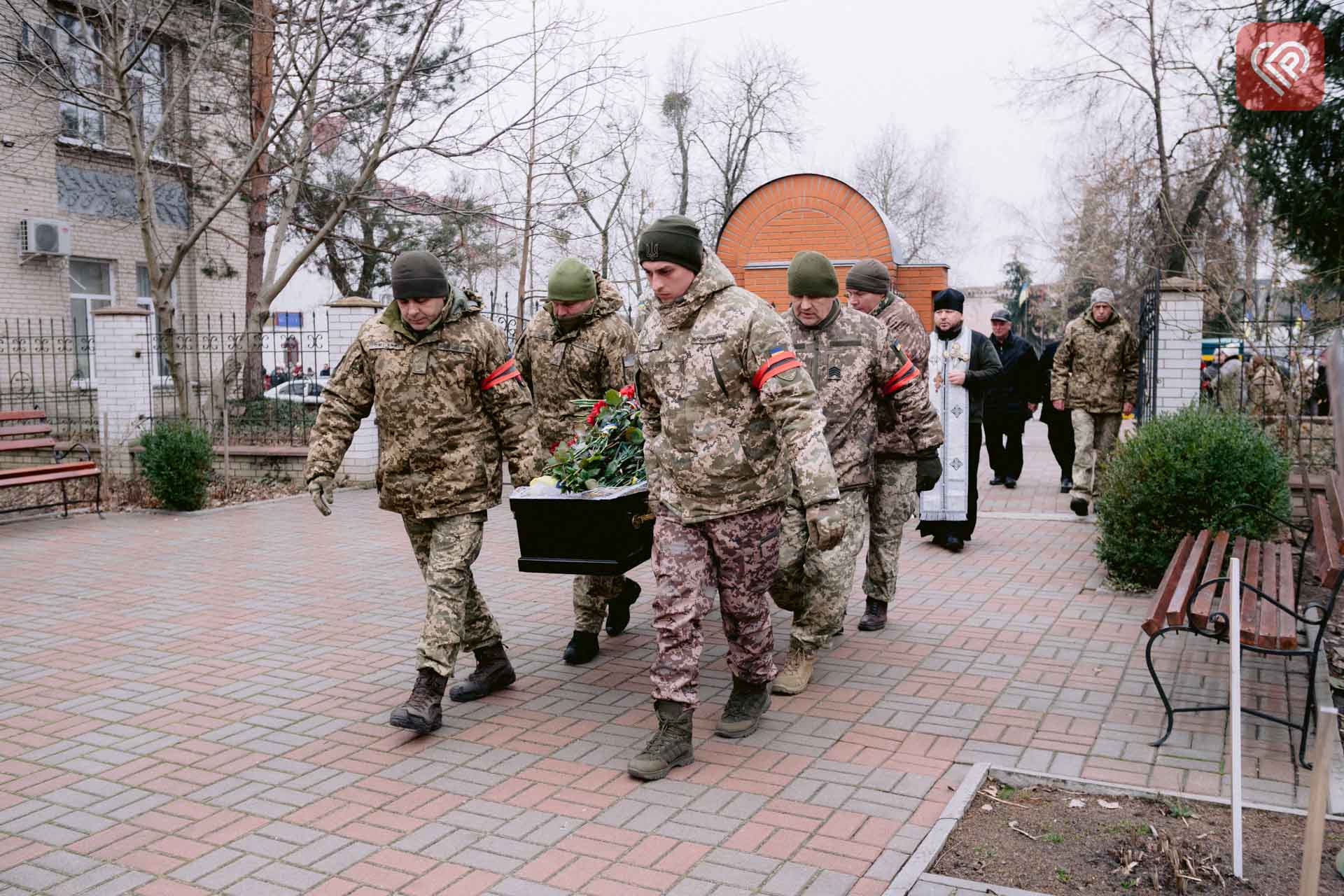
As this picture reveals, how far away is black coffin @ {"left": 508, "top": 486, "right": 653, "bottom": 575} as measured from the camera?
454 centimetres

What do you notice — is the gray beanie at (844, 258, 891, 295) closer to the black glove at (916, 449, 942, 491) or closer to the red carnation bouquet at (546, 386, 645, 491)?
the black glove at (916, 449, 942, 491)

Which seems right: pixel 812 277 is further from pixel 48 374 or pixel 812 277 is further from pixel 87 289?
pixel 87 289

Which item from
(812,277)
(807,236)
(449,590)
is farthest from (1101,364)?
(449,590)

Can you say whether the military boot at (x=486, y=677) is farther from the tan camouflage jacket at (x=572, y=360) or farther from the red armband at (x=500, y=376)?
the red armband at (x=500, y=376)

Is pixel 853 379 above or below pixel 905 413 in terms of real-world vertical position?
above

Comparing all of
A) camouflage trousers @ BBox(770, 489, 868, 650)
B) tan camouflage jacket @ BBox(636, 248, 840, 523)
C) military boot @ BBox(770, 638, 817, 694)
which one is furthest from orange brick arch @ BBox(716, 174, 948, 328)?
tan camouflage jacket @ BBox(636, 248, 840, 523)

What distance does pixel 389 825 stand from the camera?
3686 millimetres

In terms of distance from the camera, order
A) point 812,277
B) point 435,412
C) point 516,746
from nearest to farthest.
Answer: point 516,746 → point 435,412 → point 812,277

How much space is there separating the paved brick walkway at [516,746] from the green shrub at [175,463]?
3.52 meters

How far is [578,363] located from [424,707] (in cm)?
199

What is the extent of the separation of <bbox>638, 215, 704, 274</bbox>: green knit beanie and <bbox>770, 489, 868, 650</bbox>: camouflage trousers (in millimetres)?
1387

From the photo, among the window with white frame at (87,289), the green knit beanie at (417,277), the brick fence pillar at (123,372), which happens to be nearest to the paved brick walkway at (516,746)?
the green knit beanie at (417,277)

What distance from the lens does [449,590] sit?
4.61 m

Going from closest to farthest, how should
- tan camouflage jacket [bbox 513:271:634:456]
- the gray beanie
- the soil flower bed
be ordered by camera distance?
the soil flower bed → tan camouflage jacket [bbox 513:271:634:456] → the gray beanie
